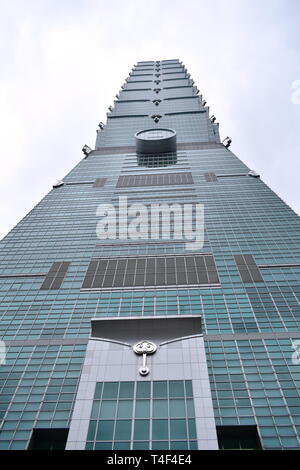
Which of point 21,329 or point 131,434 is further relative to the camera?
point 21,329

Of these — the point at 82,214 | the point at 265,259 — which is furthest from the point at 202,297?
the point at 82,214

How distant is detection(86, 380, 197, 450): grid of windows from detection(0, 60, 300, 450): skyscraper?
6 centimetres

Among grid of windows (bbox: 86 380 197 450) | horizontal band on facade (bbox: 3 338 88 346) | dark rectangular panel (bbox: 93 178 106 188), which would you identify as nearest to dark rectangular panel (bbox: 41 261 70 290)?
horizontal band on facade (bbox: 3 338 88 346)

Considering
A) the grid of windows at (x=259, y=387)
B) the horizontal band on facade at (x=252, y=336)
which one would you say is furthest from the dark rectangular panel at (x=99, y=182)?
the grid of windows at (x=259, y=387)

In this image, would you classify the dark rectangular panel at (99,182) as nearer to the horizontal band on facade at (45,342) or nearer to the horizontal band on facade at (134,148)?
the horizontal band on facade at (134,148)

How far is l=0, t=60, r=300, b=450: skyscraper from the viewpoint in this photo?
2219 centimetres

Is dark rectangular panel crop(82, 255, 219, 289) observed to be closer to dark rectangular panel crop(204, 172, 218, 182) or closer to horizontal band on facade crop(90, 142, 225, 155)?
dark rectangular panel crop(204, 172, 218, 182)

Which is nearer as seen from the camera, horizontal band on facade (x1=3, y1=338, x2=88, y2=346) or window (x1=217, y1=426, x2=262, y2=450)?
window (x1=217, y1=426, x2=262, y2=450)

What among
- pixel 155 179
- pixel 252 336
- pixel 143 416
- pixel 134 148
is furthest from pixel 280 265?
pixel 134 148

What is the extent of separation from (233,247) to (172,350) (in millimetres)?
18544

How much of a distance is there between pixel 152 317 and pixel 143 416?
7772mm
